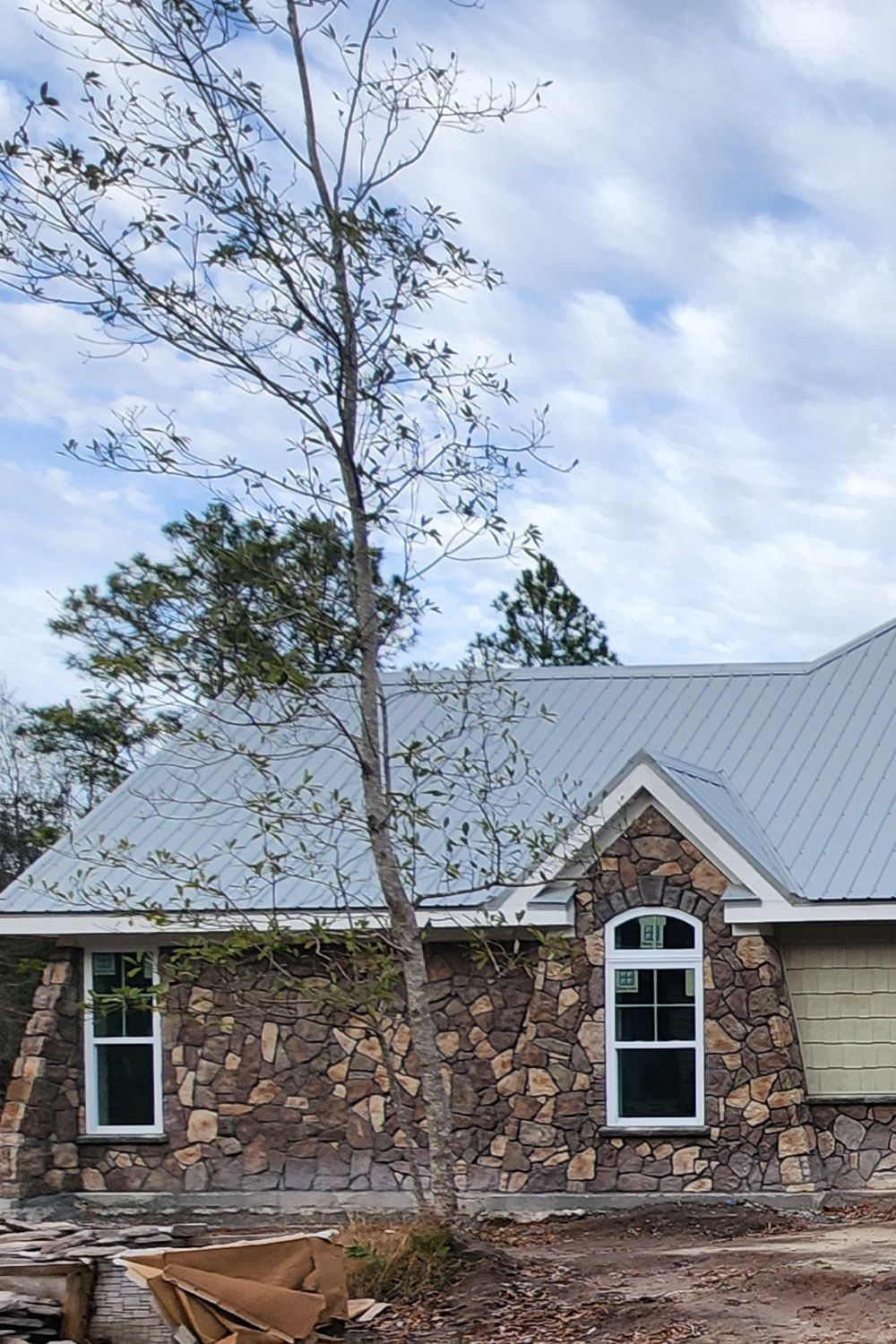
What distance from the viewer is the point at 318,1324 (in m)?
8.80

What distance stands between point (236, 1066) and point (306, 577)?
557 centimetres

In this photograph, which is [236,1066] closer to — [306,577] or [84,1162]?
[84,1162]

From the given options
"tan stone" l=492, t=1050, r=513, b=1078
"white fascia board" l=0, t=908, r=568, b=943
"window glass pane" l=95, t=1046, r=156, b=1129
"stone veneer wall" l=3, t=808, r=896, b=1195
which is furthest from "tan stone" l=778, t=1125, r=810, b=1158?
"window glass pane" l=95, t=1046, r=156, b=1129

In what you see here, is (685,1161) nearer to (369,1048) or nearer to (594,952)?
(594,952)

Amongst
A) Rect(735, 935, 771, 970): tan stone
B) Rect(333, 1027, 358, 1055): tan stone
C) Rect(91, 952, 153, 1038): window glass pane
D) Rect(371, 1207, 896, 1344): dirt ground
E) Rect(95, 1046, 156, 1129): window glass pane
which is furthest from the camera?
Rect(91, 952, 153, 1038): window glass pane

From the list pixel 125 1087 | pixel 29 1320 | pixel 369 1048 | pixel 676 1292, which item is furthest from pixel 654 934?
pixel 29 1320

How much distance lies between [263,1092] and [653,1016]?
3.53 m

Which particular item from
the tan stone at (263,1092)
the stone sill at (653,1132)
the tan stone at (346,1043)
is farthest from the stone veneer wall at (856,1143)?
the tan stone at (263,1092)

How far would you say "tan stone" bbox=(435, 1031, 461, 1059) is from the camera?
14.6 meters

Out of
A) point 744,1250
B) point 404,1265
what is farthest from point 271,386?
point 744,1250

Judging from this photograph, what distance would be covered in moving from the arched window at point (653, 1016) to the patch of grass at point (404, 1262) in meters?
4.20

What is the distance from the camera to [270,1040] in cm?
1499

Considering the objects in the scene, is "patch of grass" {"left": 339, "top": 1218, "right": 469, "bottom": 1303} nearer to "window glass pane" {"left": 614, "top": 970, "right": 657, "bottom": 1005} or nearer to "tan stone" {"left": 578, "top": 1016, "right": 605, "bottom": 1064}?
"tan stone" {"left": 578, "top": 1016, "right": 605, "bottom": 1064}

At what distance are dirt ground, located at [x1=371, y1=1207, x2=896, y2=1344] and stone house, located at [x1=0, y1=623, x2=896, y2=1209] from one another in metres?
1.74
